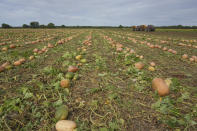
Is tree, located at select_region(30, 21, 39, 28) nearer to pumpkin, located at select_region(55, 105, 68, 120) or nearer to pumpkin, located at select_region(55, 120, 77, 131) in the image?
pumpkin, located at select_region(55, 105, 68, 120)

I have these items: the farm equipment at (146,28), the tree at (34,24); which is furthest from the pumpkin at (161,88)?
the tree at (34,24)

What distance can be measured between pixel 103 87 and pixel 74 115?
0.98m

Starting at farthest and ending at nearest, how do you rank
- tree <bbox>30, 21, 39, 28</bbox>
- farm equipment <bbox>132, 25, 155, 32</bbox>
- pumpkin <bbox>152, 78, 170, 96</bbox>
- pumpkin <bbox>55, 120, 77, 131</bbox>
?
tree <bbox>30, 21, 39, 28</bbox>
farm equipment <bbox>132, 25, 155, 32</bbox>
pumpkin <bbox>152, 78, 170, 96</bbox>
pumpkin <bbox>55, 120, 77, 131</bbox>

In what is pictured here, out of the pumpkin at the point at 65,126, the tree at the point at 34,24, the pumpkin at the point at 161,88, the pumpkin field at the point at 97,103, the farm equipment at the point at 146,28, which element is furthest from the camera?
the tree at the point at 34,24

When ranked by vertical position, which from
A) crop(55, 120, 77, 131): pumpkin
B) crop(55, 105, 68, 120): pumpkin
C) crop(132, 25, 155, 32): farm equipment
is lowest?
crop(55, 120, 77, 131): pumpkin

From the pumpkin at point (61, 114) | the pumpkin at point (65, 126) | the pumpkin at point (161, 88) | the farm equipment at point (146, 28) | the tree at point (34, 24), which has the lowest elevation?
the pumpkin at point (65, 126)

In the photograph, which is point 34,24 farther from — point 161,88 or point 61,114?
point 161,88

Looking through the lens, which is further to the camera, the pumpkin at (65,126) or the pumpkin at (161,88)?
the pumpkin at (161,88)

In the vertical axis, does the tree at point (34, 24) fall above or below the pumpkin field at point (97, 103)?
above

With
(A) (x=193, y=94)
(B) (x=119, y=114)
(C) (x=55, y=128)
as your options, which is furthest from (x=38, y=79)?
(A) (x=193, y=94)

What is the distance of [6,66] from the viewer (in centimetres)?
344

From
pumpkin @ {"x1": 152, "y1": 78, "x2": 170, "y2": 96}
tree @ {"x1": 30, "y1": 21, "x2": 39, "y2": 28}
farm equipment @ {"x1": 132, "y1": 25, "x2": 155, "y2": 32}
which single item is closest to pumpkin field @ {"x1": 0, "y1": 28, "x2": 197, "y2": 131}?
pumpkin @ {"x1": 152, "y1": 78, "x2": 170, "y2": 96}

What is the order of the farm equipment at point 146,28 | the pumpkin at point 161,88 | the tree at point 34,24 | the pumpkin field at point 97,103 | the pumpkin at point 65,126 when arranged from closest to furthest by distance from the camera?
the pumpkin at point 65,126 → the pumpkin field at point 97,103 → the pumpkin at point 161,88 → the farm equipment at point 146,28 → the tree at point 34,24

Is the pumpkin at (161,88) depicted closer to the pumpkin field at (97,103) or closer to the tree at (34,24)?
the pumpkin field at (97,103)
